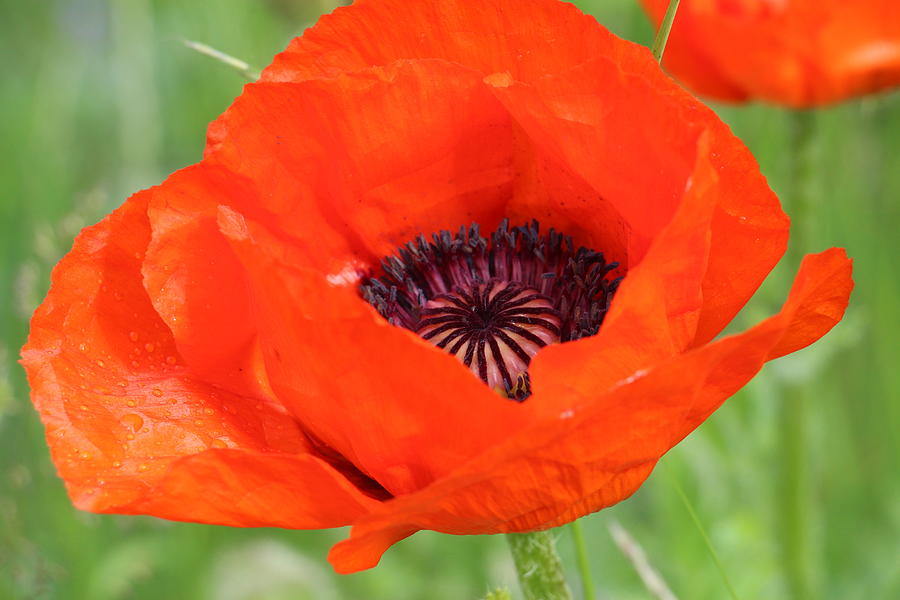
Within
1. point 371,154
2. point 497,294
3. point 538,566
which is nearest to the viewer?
point 538,566

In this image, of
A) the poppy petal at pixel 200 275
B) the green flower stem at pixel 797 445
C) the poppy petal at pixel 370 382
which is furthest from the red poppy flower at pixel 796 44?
the poppy petal at pixel 370 382

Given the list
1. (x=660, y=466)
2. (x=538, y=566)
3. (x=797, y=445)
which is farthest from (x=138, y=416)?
(x=797, y=445)

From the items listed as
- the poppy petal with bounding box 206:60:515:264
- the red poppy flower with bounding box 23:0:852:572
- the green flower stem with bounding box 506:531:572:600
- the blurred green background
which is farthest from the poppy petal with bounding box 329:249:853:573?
the blurred green background

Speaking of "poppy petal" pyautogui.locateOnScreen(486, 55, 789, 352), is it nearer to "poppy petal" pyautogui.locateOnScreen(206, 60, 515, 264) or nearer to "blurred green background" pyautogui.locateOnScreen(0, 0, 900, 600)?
"poppy petal" pyautogui.locateOnScreen(206, 60, 515, 264)

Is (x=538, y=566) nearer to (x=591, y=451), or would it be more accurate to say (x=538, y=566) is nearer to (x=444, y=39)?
(x=591, y=451)

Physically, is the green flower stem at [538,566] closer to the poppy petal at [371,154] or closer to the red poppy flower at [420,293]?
the red poppy flower at [420,293]

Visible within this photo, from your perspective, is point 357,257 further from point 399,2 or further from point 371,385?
point 371,385
